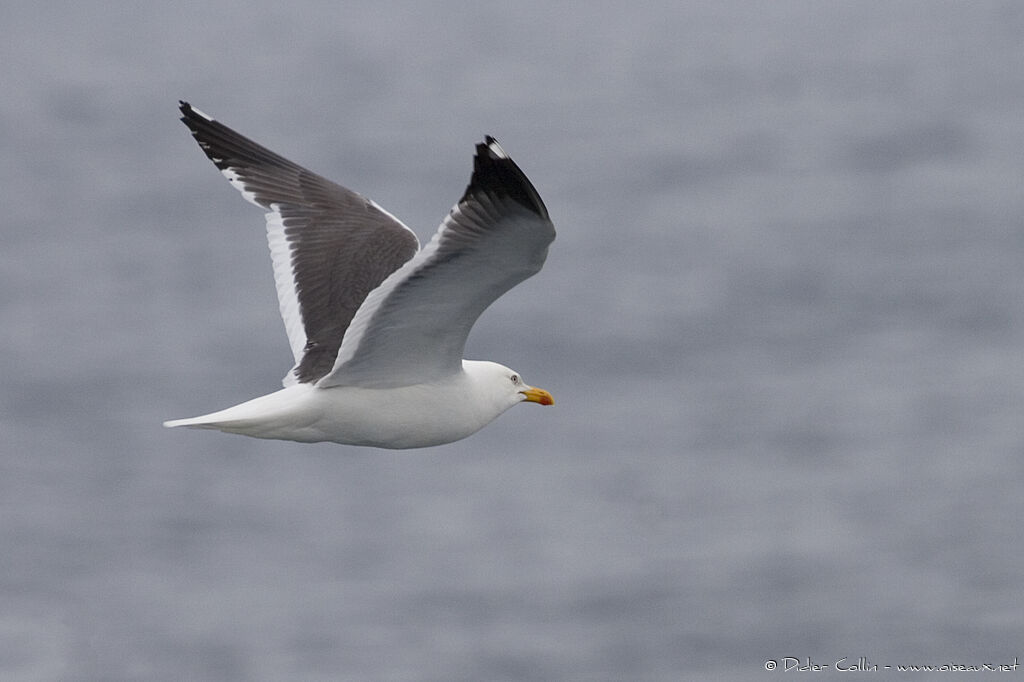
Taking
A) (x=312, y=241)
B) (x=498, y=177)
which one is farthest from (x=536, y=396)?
(x=498, y=177)

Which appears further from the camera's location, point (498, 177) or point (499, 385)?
point (499, 385)

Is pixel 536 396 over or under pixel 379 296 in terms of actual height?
over

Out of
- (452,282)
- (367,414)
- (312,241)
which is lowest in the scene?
(367,414)

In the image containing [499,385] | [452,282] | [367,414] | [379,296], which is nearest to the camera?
[452,282]

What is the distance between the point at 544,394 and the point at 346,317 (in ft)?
4.40

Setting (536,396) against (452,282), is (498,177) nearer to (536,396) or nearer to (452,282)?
(452,282)

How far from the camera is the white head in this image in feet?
36.7

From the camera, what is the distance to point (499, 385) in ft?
37.3

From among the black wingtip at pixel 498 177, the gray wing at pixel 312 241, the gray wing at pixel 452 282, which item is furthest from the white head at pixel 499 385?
the black wingtip at pixel 498 177

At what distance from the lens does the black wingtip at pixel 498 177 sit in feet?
28.0

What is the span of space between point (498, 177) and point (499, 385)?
2.91 meters

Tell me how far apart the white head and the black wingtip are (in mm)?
2515

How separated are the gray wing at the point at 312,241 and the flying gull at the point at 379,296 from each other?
0.01 metres

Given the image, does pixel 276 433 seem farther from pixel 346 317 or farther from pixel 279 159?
pixel 279 159
